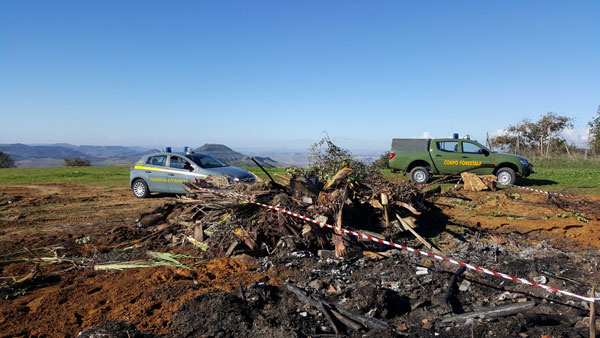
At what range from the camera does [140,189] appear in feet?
39.6

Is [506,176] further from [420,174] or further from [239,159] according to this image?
[239,159]

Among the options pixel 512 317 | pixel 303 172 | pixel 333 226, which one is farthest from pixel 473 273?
pixel 303 172

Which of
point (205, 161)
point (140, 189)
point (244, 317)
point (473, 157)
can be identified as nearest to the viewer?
point (244, 317)

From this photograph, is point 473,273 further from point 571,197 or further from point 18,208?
point 18,208

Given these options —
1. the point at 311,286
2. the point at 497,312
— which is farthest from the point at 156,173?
the point at 497,312

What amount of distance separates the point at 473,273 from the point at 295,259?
270cm

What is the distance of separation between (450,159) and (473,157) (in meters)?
0.84

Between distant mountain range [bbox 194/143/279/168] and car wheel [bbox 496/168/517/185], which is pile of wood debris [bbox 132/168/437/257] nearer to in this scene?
distant mountain range [bbox 194/143/279/168]

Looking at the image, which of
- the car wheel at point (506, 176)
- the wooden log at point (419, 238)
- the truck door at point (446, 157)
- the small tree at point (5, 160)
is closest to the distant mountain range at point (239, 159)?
the wooden log at point (419, 238)

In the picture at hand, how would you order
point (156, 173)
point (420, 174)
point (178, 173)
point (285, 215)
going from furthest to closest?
point (420, 174), point (156, 173), point (178, 173), point (285, 215)

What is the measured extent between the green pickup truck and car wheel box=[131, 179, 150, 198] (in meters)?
9.62

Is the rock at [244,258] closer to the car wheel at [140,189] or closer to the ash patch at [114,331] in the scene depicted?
the ash patch at [114,331]

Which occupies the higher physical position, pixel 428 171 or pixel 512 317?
pixel 428 171

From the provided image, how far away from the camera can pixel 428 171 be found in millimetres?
14906
